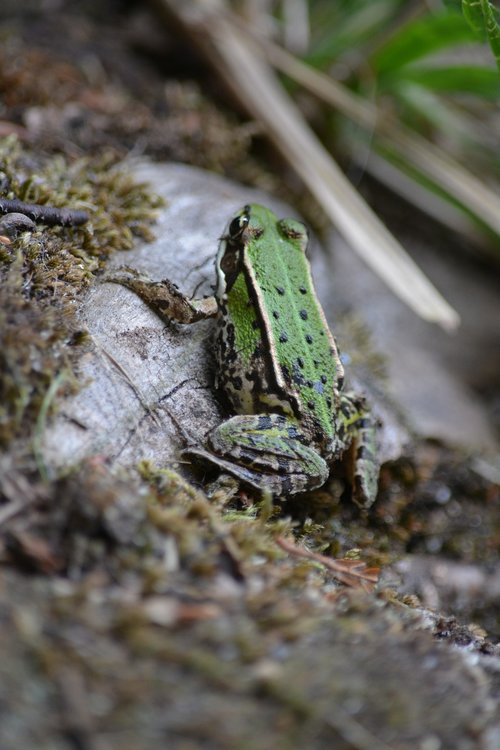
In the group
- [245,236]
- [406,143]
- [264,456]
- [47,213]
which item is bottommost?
[264,456]

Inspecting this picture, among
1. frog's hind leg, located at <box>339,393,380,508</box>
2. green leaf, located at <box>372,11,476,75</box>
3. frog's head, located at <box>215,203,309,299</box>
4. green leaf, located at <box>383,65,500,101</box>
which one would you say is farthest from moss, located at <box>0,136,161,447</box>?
green leaf, located at <box>383,65,500,101</box>

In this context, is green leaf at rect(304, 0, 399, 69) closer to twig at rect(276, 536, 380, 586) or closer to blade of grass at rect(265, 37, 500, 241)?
blade of grass at rect(265, 37, 500, 241)

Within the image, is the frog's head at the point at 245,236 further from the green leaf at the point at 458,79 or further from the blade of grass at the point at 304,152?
the green leaf at the point at 458,79

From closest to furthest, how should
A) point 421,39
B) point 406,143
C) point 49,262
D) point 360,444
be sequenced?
point 49,262
point 360,444
point 421,39
point 406,143

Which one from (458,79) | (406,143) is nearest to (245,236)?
(406,143)

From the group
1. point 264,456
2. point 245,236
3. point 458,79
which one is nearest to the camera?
point 264,456

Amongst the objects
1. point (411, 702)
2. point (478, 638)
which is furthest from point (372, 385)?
point (411, 702)

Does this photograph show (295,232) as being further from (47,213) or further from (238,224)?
(47,213)

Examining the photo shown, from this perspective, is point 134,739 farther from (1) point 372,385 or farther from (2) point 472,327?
(2) point 472,327
